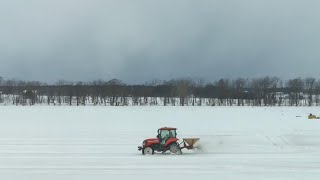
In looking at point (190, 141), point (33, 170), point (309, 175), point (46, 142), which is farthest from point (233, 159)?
point (46, 142)

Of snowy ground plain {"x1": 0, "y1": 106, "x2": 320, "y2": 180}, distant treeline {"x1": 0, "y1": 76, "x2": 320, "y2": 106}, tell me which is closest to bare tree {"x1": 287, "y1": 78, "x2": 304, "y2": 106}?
distant treeline {"x1": 0, "y1": 76, "x2": 320, "y2": 106}

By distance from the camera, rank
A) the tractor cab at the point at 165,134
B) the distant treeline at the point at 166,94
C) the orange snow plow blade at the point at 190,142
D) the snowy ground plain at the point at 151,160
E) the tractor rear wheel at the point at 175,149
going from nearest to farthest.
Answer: the snowy ground plain at the point at 151,160, the tractor rear wheel at the point at 175,149, the tractor cab at the point at 165,134, the orange snow plow blade at the point at 190,142, the distant treeline at the point at 166,94

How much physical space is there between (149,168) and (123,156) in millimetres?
2618

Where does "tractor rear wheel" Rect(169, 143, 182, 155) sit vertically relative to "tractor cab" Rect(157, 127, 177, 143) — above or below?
below

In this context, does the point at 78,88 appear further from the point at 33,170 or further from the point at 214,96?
the point at 33,170

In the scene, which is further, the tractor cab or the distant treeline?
the distant treeline

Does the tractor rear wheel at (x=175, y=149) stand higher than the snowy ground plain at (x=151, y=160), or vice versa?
the tractor rear wheel at (x=175, y=149)

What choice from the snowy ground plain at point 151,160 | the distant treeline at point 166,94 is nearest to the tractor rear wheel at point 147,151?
the snowy ground plain at point 151,160

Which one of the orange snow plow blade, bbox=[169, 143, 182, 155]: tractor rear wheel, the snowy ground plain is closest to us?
the snowy ground plain

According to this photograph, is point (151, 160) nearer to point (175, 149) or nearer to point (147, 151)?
point (147, 151)

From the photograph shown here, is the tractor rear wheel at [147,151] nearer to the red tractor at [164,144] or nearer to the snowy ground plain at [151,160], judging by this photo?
the red tractor at [164,144]

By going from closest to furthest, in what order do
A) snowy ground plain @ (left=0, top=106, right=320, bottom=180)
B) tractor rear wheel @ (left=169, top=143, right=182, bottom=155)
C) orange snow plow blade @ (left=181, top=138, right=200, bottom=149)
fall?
snowy ground plain @ (left=0, top=106, right=320, bottom=180), tractor rear wheel @ (left=169, top=143, right=182, bottom=155), orange snow plow blade @ (left=181, top=138, right=200, bottom=149)

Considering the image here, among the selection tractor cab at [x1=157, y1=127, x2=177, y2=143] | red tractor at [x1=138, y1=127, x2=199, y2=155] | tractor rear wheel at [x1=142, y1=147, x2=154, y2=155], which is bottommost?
tractor rear wheel at [x1=142, y1=147, x2=154, y2=155]

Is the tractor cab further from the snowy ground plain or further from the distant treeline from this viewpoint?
the distant treeline
